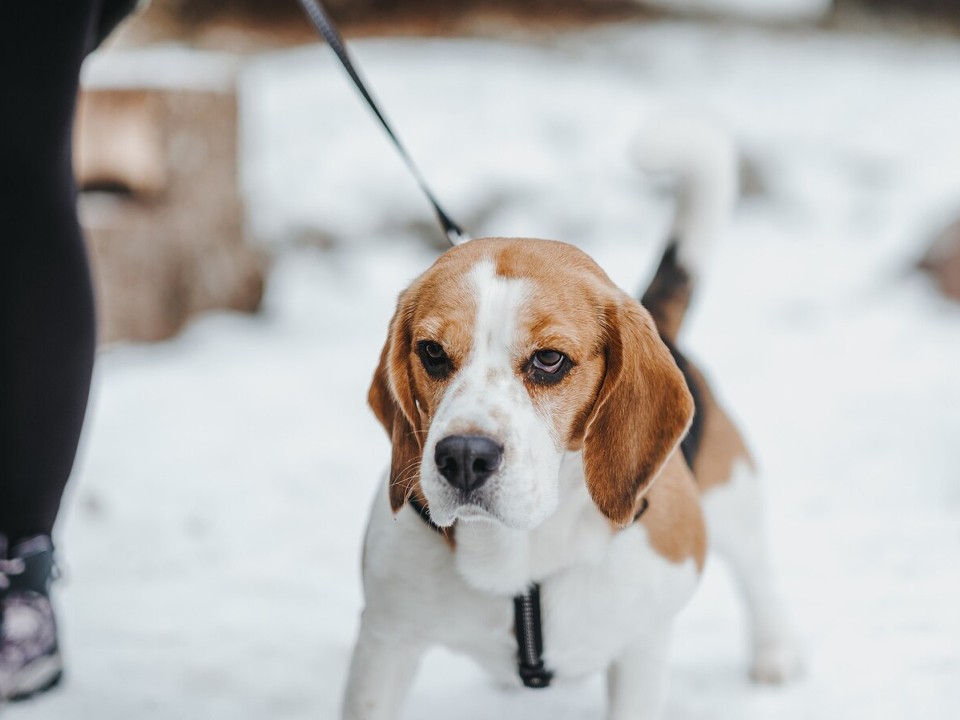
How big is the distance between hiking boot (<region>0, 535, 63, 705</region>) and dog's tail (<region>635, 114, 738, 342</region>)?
128 centimetres

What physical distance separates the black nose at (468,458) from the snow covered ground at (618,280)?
0.86 meters

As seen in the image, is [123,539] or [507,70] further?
[507,70]

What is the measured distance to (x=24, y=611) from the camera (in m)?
1.87

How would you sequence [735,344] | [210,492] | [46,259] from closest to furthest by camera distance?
[46,259]
[210,492]
[735,344]

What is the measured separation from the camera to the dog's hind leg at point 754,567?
2074 millimetres

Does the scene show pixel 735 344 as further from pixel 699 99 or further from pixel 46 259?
pixel 46 259

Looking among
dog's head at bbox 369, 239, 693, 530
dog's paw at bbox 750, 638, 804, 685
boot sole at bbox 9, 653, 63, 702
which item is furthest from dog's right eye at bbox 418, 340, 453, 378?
dog's paw at bbox 750, 638, 804, 685

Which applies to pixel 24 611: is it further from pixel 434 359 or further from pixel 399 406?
pixel 434 359

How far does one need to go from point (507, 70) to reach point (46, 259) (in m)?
5.11

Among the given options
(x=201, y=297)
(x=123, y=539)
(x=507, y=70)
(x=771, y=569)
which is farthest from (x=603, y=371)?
(x=507, y=70)

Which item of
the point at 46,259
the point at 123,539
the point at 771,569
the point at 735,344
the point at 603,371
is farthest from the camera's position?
the point at 735,344

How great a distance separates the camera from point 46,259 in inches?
73.8

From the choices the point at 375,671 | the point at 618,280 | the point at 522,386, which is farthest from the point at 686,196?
the point at 618,280

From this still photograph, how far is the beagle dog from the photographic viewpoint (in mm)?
1438
